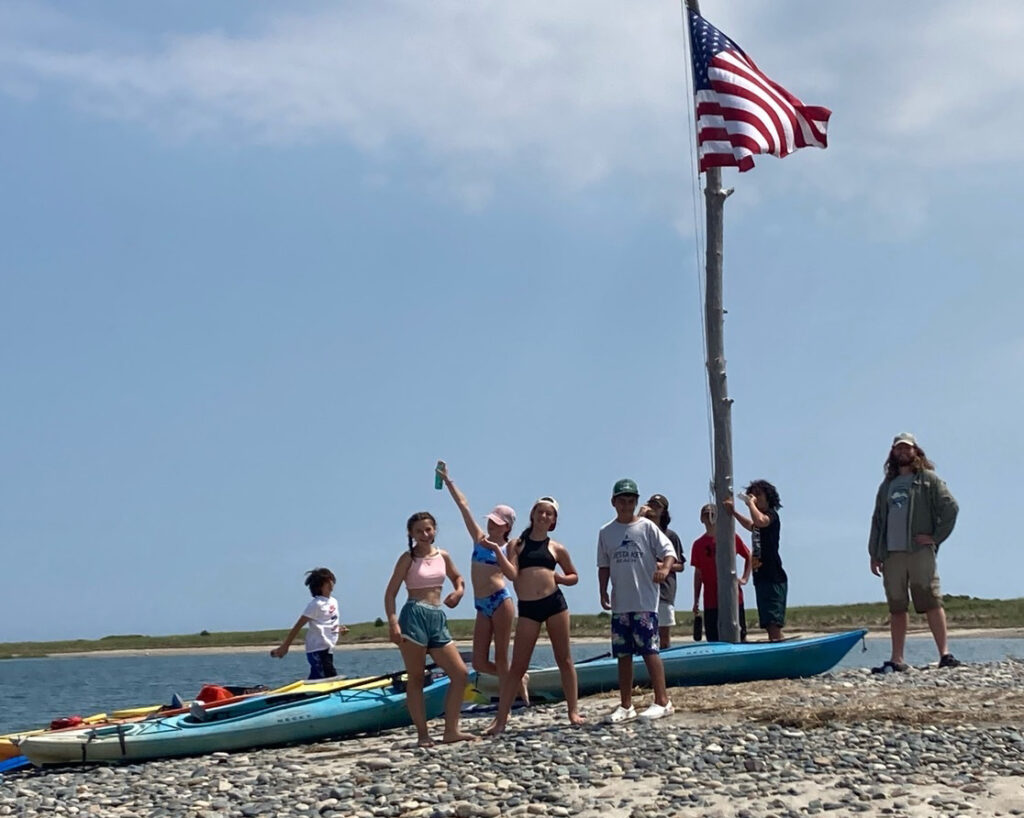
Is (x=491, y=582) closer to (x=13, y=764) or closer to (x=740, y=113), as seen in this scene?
(x=13, y=764)

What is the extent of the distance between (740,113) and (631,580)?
6377 mm

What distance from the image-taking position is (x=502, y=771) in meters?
8.73

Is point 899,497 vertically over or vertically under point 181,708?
over

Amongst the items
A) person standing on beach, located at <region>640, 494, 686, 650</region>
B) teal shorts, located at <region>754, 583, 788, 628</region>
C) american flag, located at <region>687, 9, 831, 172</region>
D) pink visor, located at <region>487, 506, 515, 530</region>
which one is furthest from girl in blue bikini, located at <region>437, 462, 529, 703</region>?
american flag, located at <region>687, 9, 831, 172</region>

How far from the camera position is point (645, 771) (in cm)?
840

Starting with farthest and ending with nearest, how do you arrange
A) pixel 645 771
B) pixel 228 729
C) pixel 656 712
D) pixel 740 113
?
pixel 740 113 → pixel 228 729 → pixel 656 712 → pixel 645 771

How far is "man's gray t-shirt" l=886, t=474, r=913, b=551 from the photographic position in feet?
44.2

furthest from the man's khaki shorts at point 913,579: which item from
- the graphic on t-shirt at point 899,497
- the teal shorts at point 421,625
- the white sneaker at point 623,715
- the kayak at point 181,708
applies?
the teal shorts at point 421,625

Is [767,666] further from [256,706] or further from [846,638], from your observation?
[256,706]

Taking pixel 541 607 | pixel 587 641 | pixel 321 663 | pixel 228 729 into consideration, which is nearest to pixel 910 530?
pixel 541 607

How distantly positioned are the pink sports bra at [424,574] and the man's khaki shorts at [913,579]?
590cm

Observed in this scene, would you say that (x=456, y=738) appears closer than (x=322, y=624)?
Yes

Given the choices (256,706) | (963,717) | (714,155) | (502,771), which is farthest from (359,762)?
(714,155)

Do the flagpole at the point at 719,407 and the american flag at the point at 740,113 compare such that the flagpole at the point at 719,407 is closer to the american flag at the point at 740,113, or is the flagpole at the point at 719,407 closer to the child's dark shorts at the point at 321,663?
the american flag at the point at 740,113
